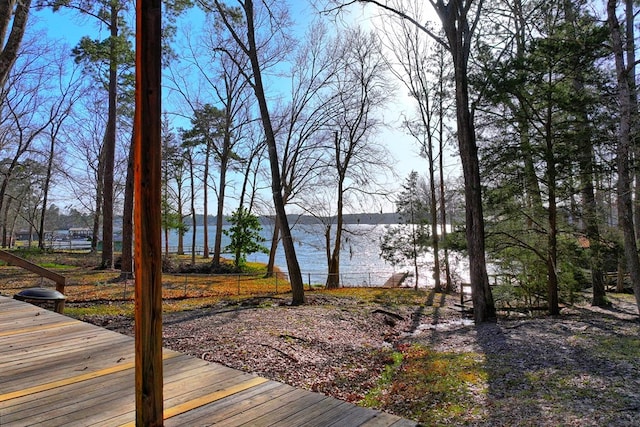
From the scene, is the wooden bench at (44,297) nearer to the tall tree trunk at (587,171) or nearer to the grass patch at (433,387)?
the grass patch at (433,387)

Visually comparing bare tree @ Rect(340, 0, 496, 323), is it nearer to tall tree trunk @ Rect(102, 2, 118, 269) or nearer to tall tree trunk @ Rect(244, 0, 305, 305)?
tall tree trunk @ Rect(244, 0, 305, 305)

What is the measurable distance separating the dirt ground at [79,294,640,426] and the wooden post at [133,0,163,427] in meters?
3.10

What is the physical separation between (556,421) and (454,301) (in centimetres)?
1153

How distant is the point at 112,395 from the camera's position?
2.54 metres

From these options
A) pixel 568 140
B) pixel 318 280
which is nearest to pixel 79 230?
pixel 318 280

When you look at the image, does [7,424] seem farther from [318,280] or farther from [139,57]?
[318,280]

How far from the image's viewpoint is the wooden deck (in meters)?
2.22

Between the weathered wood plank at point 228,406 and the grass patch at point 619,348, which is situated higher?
the weathered wood plank at point 228,406

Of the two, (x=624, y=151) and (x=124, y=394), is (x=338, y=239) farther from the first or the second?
(x=124, y=394)

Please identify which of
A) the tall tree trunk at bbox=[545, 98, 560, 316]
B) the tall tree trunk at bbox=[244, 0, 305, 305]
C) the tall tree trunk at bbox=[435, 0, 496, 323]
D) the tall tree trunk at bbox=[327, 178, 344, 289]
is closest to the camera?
the tall tree trunk at bbox=[435, 0, 496, 323]

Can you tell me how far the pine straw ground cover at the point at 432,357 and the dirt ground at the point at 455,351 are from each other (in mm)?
17

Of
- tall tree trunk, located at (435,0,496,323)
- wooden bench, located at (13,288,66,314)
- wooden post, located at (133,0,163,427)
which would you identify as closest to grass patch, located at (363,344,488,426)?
wooden post, located at (133,0,163,427)

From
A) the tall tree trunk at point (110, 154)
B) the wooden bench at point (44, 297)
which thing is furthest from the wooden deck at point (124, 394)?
the tall tree trunk at point (110, 154)

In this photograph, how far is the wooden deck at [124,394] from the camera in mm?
2221
